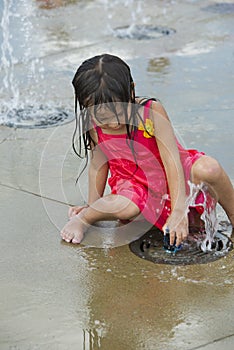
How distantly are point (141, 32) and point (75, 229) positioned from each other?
4080 mm

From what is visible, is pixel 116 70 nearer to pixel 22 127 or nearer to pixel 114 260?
pixel 114 260

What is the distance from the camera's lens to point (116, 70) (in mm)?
3238

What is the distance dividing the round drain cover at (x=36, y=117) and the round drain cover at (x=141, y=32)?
2.06 meters

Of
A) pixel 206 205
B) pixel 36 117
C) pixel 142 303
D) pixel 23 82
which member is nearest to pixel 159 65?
pixel 23 82

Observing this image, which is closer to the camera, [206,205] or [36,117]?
[206,205]

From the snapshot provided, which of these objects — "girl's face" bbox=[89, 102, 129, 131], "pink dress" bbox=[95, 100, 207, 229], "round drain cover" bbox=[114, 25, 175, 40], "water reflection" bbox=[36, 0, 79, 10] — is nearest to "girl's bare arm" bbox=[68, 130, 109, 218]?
"pink dress" bbox=[95, 100, 207, 229]

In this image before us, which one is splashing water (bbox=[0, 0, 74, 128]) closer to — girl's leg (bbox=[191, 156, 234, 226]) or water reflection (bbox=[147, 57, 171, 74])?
water reflection (bbox=[147, 57, 171, 74])

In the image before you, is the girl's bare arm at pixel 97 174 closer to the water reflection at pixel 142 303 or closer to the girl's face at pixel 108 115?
the girl's face at pixel 108 115

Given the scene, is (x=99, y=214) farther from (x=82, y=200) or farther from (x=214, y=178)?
(x=214, y=178)

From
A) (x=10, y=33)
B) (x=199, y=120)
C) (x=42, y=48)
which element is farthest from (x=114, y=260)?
(x=10, y=33)

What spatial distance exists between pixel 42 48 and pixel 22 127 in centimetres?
203

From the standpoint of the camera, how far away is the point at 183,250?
340cm

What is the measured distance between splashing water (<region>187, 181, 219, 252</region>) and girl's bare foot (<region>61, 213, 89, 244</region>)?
0.51 metres

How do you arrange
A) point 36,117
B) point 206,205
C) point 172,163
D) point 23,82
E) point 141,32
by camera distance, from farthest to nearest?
point 141,32 < point 23,82 < point 36,117 < point 206,205 < point 172,163
